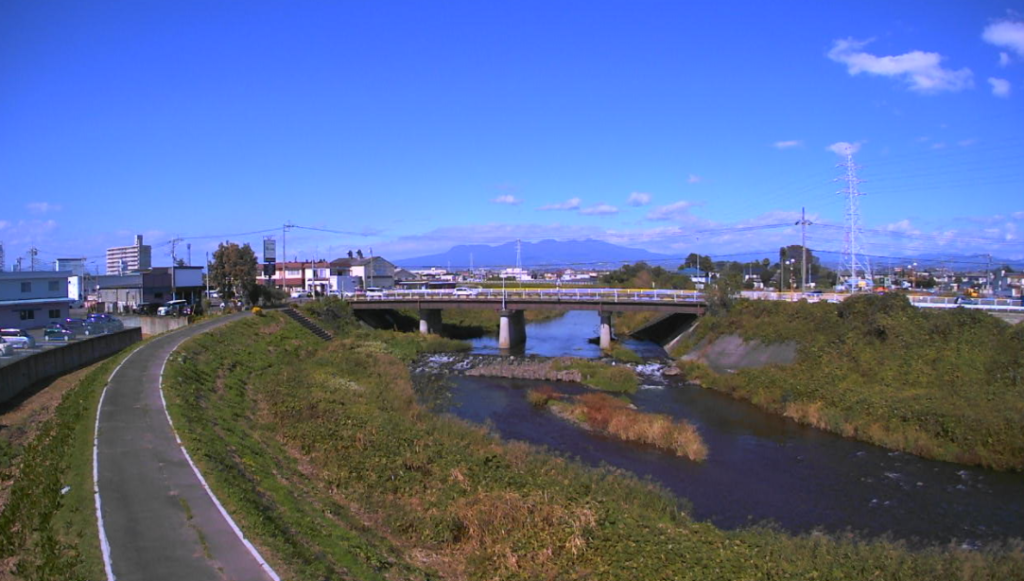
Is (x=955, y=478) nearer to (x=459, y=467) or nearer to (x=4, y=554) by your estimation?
(x=459, y=467)

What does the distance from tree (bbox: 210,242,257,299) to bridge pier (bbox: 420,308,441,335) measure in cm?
1810

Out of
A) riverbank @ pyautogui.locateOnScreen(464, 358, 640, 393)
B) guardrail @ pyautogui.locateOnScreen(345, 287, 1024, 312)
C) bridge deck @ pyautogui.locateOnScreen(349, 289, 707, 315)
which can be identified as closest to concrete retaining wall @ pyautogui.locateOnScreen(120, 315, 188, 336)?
bridge deck @ pyautogui.locateOnScreen(349, 289, 707, 315)

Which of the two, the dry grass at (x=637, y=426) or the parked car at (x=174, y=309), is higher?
the parked car at (x=174, y=309)

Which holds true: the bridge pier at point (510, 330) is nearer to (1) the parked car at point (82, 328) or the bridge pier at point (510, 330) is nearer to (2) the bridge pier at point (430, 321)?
(2) the bridge pier at point (430, 321)

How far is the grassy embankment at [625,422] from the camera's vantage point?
25172 millimetres

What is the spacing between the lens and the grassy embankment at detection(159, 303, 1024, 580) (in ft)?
40.3

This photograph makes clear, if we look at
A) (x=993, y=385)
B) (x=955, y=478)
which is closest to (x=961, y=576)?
(x=955, y=478)

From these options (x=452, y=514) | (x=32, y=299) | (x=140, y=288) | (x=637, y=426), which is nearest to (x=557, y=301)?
(x=637, y=426)

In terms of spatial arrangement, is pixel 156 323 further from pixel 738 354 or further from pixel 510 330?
pixel 738 354

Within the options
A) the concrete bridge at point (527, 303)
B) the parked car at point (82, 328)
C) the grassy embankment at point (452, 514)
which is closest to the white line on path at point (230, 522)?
the grassy embankment at point (452, 514)

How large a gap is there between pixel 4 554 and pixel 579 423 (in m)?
21.8

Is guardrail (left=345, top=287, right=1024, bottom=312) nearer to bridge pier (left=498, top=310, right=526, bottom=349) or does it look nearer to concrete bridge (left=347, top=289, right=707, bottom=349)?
concrete bridge (left=347, top=289, right=707, bottom=349)

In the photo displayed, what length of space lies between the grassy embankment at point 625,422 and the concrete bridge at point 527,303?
21672 mm

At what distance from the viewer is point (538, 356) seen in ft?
168
